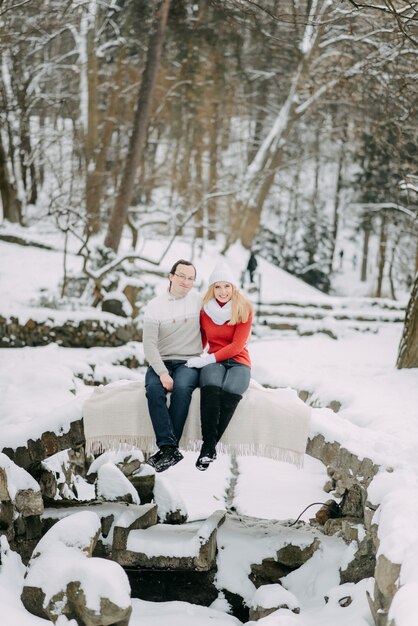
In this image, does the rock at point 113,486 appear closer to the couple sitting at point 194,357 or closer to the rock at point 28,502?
the rock at point 28,502

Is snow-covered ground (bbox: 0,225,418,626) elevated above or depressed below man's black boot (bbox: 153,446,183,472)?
below

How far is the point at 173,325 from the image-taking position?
19.5ft

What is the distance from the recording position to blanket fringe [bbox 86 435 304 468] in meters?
5.91

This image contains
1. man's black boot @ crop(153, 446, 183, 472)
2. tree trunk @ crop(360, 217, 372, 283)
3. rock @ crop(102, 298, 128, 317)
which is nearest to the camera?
man's black boot @ crop(153, 446, 183, 472)

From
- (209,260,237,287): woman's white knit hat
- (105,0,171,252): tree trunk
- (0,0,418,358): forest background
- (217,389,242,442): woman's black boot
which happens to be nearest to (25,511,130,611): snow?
(217,389,242,442): woman's black boot

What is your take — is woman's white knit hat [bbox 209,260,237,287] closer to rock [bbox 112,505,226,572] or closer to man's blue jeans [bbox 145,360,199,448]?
man's blue jeans [bbox 145,360,199,448]

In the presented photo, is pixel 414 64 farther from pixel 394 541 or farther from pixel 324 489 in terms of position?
pixel 394 541

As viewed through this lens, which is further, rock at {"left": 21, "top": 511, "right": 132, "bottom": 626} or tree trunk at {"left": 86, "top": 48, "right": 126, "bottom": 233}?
tree trunk at {"left": 86, "top": 48, "right": 126, "bottom": 233}

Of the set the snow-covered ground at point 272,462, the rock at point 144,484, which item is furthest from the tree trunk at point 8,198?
the rock at point 144,484

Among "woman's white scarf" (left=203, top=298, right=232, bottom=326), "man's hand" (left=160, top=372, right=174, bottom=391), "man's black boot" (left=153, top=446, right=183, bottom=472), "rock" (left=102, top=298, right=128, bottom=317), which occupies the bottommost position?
"rock" (left=102, top=298, right=128, bottom=317)

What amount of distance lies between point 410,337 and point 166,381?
5090 mm

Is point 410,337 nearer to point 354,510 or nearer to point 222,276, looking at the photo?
point 354,510

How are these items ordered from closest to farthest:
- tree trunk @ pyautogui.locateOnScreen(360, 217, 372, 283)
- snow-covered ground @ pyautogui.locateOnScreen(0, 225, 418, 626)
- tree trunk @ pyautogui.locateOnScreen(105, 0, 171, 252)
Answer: snow-covered ground @ pyautogui.locateOnScreen(0, 225, 418, 626), tree trunk @ pyautogui.locateOnScreen(105, 0, 171, 252), tree trunk @ pyautogui.locateOnScreen(360, 217, 372, 283)

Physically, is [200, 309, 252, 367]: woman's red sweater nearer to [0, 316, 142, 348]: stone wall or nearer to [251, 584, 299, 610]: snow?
[251, 584, 299, 610]: snow
